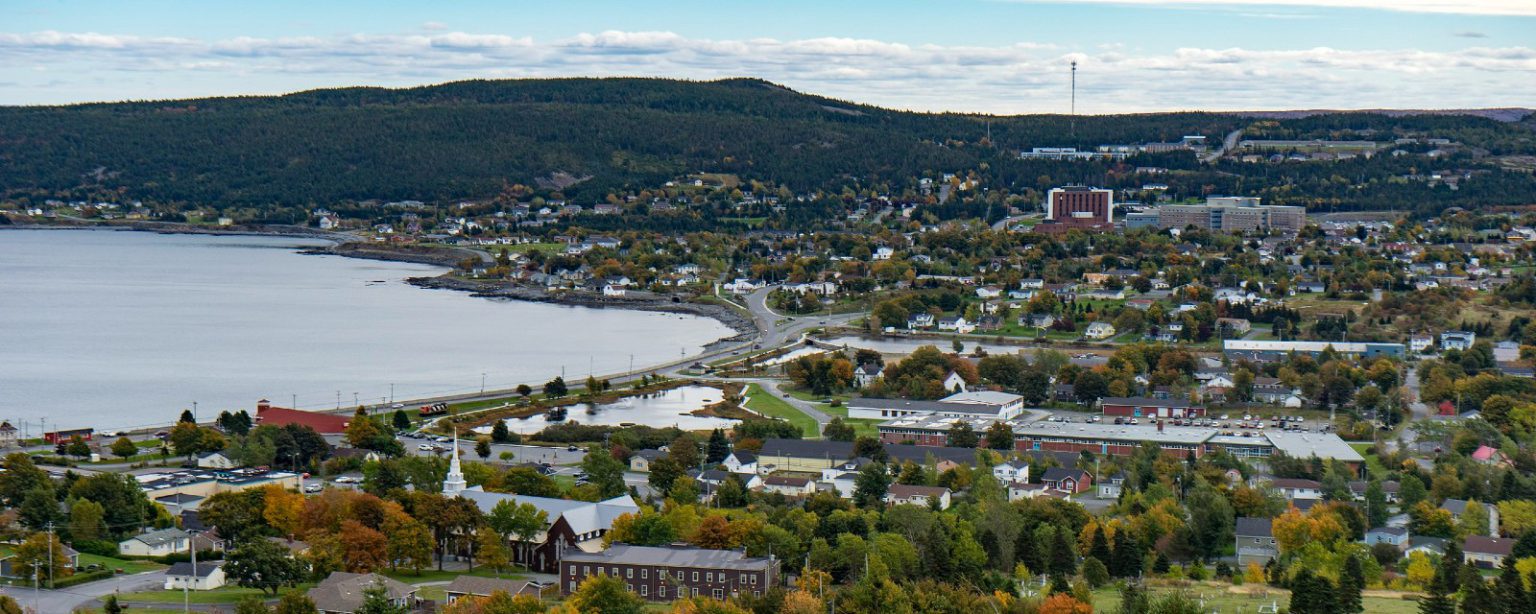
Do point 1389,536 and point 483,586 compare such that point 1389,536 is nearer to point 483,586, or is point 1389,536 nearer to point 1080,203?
point 483,586

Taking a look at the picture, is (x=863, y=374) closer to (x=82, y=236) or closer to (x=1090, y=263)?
(x=1090, y=263)

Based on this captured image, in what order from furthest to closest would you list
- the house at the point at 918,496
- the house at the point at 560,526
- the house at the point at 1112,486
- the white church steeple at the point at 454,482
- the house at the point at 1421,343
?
the house at the point at 1421,343 < the house at the point at 1112,486 < the house at the point at 918,496 < the white church steeple at the point at 454,482 < the house at the point at 560,526

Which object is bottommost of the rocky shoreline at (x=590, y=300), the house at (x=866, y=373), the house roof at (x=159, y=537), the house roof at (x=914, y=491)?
the rocky shoreline at (x=590, y=300)

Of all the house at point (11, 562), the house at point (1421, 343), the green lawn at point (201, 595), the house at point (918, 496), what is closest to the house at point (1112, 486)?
the house at point (918, 496)

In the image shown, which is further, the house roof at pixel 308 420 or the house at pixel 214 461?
the house roof at pixel 308 420

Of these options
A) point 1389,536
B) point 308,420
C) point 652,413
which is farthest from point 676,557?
point 652,413

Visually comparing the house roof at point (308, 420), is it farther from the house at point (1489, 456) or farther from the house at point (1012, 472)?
the house at point (1489, 456)

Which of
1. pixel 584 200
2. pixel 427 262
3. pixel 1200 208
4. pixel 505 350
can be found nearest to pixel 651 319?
pixel 505 350

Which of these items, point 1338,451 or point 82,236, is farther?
point 82,236
